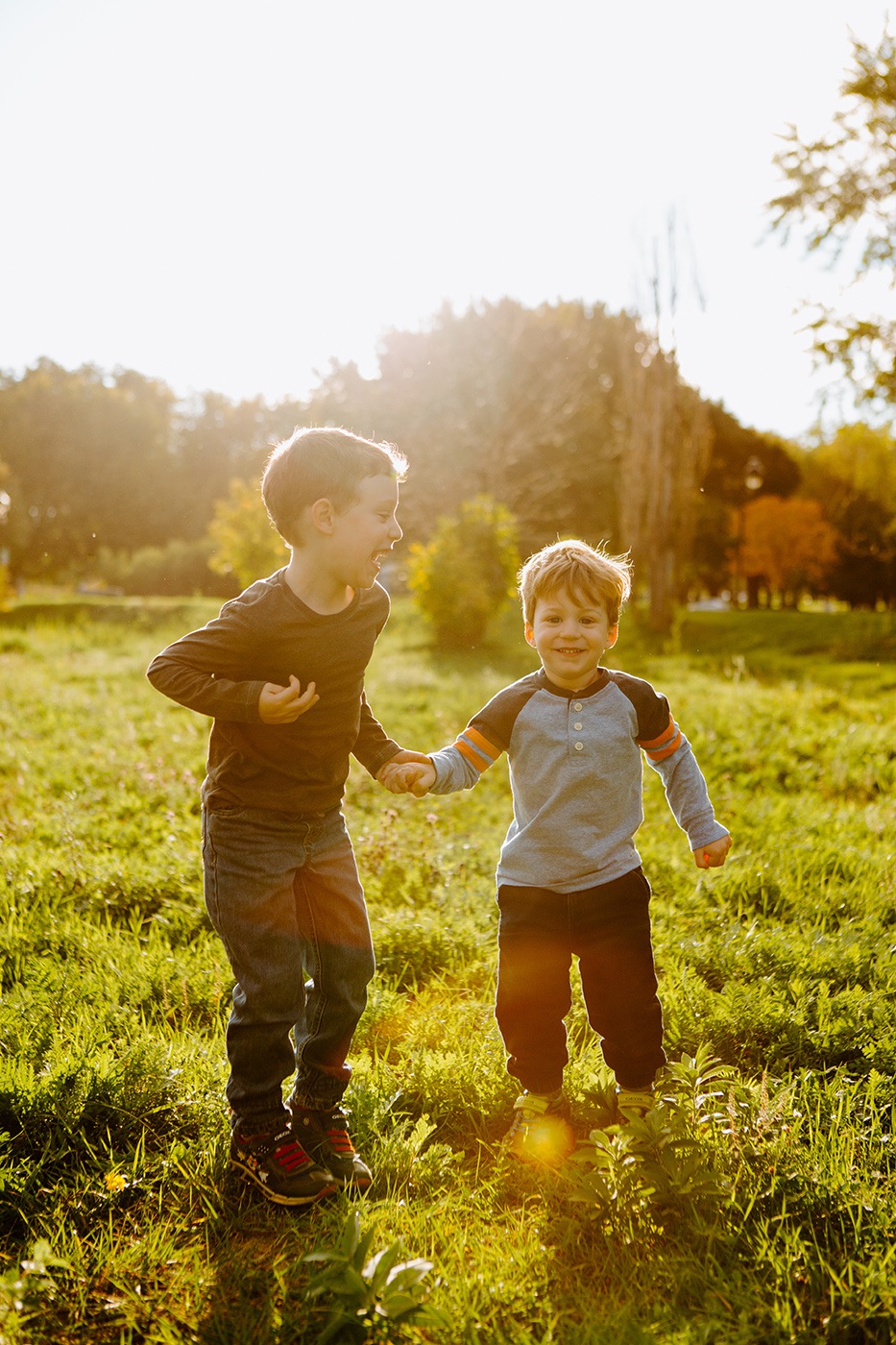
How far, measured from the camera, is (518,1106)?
8.41 feet

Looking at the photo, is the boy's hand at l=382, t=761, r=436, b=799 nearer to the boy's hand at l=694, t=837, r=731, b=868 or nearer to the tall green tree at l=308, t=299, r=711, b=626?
the boy's hand at l=694, t=837, r=731, b=868

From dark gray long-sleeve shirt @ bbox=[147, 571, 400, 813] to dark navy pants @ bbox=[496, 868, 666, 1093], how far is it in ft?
2.30

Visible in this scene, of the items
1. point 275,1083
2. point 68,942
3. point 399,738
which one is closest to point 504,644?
point 399,738

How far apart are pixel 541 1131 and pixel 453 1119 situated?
1.03ft

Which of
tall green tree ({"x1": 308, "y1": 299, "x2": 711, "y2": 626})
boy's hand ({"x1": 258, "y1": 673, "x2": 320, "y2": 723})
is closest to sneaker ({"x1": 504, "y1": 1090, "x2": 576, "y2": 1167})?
boy's hand ({"x1": 258, "y1": 673, "x2": 320, "y2": 723})

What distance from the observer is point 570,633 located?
8.33ft

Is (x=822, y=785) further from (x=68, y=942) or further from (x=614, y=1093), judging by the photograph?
(x=68, y=942)

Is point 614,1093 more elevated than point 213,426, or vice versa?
point 213,426

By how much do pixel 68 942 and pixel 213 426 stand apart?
50.2m

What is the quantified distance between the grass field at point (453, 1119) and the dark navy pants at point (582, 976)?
149 mm

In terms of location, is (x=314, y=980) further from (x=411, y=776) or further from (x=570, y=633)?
(x=570, y=633)

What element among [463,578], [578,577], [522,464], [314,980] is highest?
[522,464]

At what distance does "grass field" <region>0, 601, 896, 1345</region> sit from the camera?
190 centimetres

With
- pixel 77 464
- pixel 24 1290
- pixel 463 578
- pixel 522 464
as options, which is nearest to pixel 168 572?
pixel 77 464
